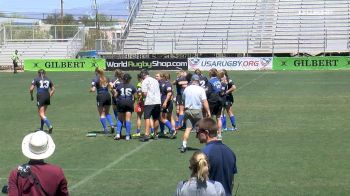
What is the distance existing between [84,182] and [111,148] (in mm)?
3864

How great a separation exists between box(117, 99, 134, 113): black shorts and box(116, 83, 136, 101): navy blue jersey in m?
0.07

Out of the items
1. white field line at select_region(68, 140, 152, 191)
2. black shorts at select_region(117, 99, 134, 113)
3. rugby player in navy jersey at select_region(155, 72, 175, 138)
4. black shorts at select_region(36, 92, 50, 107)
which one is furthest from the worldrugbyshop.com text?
white field line at select_region(68, 140, 152, 191)

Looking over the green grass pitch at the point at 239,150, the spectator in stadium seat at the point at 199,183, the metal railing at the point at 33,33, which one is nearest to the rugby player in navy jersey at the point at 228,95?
the green grass pitch at the point at 239,150

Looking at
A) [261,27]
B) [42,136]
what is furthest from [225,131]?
[261,27]

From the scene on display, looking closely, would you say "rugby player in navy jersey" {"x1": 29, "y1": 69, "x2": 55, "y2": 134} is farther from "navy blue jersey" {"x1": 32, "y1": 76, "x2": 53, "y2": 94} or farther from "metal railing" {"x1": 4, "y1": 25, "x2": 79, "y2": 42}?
"metal railing" {"x1": 4, "y1": 25, "x2": 79, "y2": 42}

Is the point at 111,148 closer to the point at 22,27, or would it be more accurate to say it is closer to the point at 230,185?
the point at 230,185

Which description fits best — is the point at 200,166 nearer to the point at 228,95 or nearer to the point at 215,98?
the point at 215,98

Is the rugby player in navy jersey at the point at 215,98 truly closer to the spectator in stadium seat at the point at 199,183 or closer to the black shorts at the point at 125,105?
the black shorts at the point at 125,105

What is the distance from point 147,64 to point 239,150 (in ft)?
126

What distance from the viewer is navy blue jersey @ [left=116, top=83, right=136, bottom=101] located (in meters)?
16.5

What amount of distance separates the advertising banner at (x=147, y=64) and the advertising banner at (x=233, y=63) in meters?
0.91

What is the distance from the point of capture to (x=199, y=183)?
5625mm

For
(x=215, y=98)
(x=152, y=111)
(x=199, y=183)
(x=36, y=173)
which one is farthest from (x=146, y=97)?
(x=36, y=173)

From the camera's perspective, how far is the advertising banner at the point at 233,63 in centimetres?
5225
